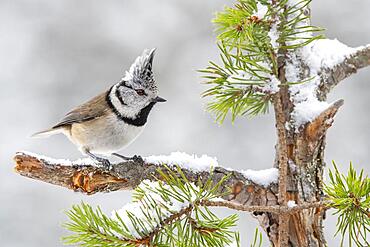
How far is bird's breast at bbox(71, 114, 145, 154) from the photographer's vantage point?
5.65 feet

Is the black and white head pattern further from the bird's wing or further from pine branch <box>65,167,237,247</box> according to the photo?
pine branch <box>65,167,237,247</box>

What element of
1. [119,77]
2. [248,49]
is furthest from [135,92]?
[119,77]

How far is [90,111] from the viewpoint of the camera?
1798 millimetres

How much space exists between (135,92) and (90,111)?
161mm

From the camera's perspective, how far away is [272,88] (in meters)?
1.09

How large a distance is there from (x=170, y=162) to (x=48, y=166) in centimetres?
22

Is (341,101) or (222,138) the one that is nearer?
(341,101)

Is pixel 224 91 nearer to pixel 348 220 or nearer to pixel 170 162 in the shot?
pixel 170 162

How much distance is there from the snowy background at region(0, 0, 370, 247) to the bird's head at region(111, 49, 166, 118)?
34.5 inches

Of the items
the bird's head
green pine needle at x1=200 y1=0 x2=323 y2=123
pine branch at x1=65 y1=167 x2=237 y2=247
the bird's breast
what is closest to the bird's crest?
the bird's head

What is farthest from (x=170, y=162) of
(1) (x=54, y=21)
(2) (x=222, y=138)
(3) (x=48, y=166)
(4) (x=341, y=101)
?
(1) (x=54, y=21)

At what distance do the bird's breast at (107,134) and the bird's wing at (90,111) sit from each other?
0.08 ft

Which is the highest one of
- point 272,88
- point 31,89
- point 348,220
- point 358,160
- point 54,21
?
point 54,21

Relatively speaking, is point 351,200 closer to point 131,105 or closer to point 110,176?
point 110,176
